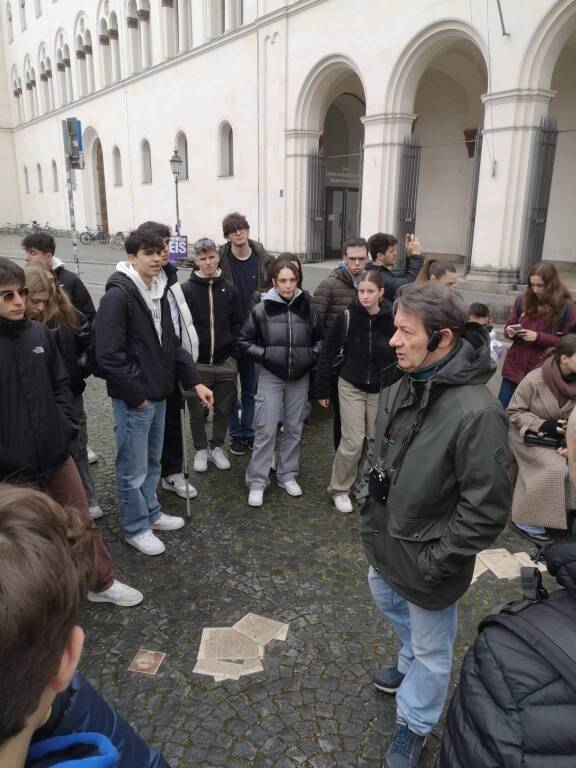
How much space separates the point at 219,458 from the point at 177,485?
607 mm

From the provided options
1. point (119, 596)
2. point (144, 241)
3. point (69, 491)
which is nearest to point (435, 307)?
point (144, 241)

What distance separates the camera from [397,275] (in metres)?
4.98

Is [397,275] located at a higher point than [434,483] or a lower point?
higher

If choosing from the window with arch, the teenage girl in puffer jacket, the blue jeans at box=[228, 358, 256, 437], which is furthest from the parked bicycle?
the teenage girl in puffer jacket

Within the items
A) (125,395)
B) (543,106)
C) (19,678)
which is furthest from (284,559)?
(543,106)

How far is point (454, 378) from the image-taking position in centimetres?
194

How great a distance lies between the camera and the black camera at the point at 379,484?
220 cm

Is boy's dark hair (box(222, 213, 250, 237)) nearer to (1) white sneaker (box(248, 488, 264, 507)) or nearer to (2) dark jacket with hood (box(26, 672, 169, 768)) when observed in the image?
(1) white sneaker (box(248, 488, 264, 507))

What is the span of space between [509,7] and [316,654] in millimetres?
13478

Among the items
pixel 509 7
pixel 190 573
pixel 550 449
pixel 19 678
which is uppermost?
pixel 509 7

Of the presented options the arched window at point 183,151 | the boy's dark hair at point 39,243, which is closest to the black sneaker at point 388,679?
the boy's dark hair at point 39,243

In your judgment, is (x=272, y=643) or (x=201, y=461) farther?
(x=201, y=461)

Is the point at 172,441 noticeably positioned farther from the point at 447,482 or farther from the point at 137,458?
the point at 447,482

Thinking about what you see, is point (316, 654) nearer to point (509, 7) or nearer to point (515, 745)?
point (515, 745)
